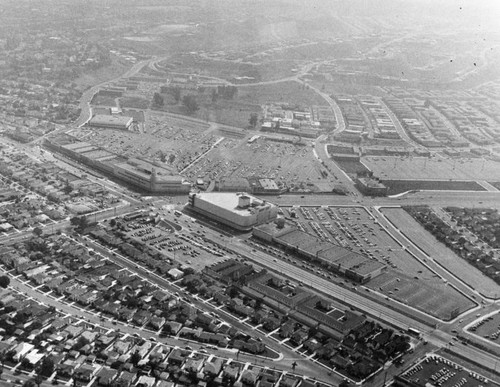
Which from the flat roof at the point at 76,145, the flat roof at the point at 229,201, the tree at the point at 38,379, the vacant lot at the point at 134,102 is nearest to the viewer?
the tree at the point at 38,379

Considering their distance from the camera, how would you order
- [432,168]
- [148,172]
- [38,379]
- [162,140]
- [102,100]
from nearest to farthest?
[38,379]
[148,172]
[432,168]
[162,140]
[102,100]

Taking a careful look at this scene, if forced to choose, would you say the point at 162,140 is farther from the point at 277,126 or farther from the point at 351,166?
the point at 351,166

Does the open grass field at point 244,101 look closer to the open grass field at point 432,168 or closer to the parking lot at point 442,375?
the open grass field at point 432,168

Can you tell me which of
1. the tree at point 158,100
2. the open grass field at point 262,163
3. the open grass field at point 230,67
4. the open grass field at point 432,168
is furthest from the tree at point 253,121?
the open grass field at point 230,67

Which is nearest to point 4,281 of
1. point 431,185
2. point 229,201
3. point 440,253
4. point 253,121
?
point 229,201

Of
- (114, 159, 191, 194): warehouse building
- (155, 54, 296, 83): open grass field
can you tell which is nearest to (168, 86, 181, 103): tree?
(155, 54, 296, 83): open grass field

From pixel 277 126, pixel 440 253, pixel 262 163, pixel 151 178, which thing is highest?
pixel 151 178

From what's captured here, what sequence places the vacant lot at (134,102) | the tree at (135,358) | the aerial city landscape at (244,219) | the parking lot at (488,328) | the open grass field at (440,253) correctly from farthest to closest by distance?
the vacant lot at (134,102), the open grass field at (440,253), the parking lot at (488,328), the aerial city landscape at (244,219), the tree at (135,358)
